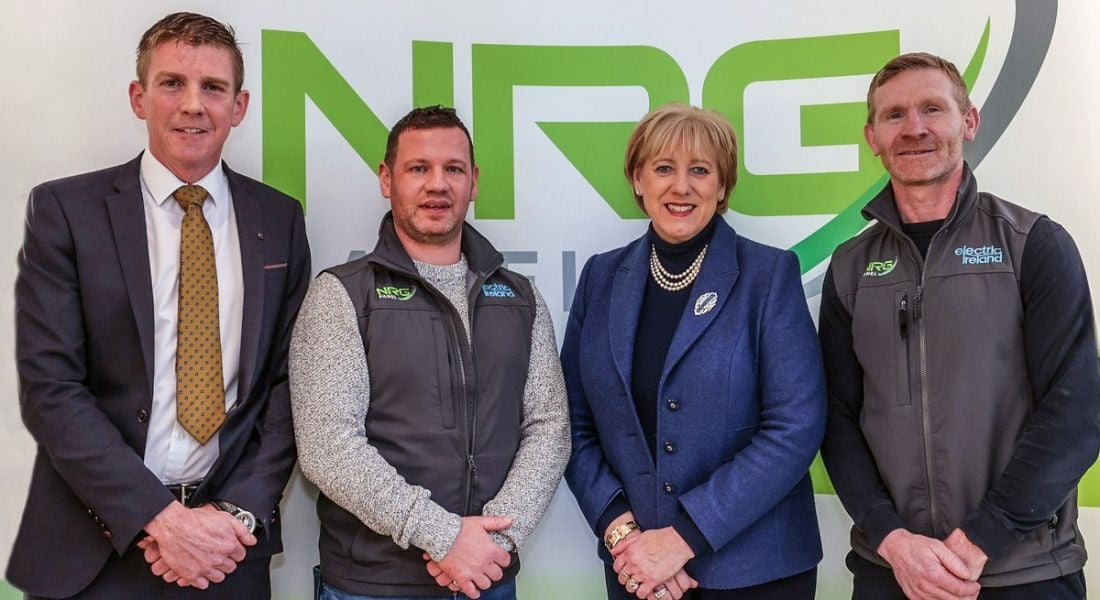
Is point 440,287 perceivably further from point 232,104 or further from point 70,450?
point 70,450

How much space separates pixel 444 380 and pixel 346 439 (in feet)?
0.90

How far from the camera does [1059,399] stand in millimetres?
2039

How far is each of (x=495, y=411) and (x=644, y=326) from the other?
441 mm

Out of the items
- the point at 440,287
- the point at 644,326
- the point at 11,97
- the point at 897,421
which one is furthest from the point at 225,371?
the point at 897,421

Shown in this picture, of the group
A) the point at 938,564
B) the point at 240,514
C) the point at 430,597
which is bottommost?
the point at 430,597

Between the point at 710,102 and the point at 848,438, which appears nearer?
the point at 848,438

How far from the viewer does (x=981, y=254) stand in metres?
2.20

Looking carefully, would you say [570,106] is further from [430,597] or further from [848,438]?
[430,597]

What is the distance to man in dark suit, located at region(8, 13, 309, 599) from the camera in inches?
83.3

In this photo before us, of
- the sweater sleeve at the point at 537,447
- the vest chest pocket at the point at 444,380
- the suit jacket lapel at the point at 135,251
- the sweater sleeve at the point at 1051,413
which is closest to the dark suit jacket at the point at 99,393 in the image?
the suit jacket lapel at the point at 135,251

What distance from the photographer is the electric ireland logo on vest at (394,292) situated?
88.6 inches

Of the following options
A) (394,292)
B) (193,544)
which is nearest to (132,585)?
(193,544)

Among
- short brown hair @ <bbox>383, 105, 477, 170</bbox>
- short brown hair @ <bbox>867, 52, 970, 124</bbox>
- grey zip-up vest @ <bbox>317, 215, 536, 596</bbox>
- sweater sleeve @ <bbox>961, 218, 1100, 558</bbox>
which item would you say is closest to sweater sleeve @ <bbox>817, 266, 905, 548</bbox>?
sweater sleeve @ <bbox>961, 218, 1100, 558</bbox>

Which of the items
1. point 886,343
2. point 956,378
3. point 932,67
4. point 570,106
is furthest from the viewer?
point 570,106
